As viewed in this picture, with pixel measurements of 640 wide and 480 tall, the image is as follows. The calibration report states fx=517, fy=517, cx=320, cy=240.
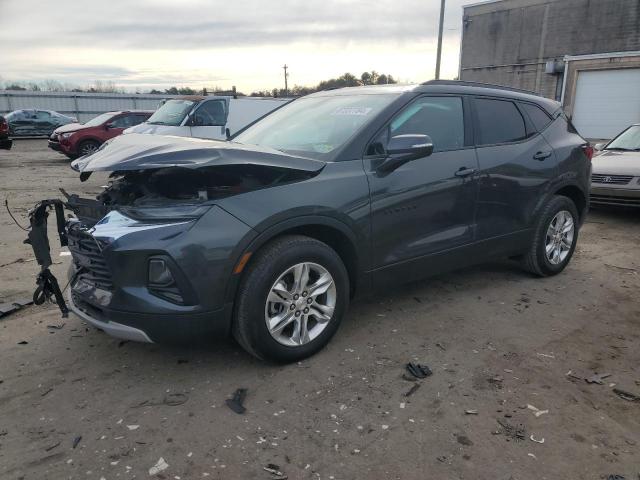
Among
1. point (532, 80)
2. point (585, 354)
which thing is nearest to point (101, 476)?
point (585, 354)

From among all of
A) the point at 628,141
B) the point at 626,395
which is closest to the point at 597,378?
the point at 626,395

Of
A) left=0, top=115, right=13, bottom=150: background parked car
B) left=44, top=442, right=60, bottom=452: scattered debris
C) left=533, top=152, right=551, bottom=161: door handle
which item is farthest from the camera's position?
left=0, top=115, right=13, bottom=150: background parked car

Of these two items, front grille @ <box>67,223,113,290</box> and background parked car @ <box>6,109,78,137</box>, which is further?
background parked car @ <box>6,109,78,137</box>

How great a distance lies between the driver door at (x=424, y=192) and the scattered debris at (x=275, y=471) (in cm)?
164

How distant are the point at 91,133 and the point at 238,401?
49.2 feet

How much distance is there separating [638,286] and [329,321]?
3.37 m

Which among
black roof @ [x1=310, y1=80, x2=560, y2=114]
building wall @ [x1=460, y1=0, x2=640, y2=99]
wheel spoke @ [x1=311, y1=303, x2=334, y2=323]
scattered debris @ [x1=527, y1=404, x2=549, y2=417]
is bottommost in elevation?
scattered debris @ [x1=527, y1=404, x2=549, y2=417]

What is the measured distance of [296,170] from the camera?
10.9 feet

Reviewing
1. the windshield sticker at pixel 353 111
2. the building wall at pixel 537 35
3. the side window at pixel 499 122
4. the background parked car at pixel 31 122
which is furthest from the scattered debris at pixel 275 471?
the building wall at pixel 537 35

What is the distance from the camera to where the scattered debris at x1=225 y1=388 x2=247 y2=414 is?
2928mm

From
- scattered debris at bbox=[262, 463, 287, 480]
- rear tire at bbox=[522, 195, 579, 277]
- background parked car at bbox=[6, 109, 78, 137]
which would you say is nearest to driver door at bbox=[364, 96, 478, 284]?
rear tire at bbox=[522, 195, 579, 277]

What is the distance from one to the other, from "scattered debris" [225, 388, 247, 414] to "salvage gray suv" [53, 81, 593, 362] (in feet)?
0.92

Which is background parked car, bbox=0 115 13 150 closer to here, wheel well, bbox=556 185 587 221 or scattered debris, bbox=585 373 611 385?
wheel well, bbox=556 185 587 221

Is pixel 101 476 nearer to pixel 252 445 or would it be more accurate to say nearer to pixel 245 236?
pixel 252 445
